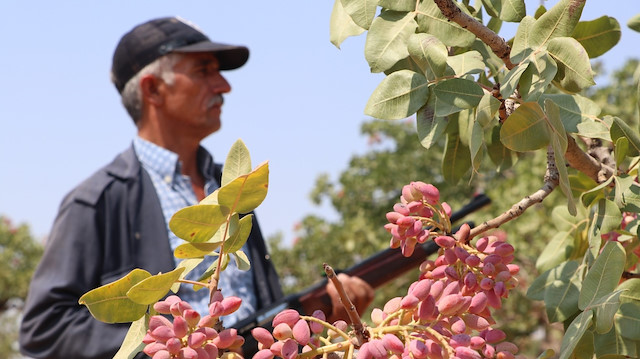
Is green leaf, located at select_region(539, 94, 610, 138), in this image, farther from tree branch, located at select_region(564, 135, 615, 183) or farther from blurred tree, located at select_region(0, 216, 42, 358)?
blurred tree, located at select_region(0, 216, 42, 358)

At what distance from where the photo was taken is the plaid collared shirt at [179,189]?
238 centimetres

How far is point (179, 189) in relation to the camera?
2.64 m

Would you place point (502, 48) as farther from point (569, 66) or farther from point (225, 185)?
point (225, 185)

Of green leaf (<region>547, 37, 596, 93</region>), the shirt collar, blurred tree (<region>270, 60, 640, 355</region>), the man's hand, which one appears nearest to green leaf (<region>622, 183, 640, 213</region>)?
green leaf (<region>547, 37, 596, 93</region>)

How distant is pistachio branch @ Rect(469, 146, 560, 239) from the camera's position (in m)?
0.74

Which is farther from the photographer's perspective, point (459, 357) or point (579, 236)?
point (579, 236)

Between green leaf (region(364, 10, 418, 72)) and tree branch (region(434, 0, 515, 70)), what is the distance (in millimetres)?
51

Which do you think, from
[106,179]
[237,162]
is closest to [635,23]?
[237,162]

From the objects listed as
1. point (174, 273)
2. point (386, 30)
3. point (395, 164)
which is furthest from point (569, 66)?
point (395, 164)

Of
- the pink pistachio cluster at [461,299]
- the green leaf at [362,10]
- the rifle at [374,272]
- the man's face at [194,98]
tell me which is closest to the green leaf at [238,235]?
the pink pistachio cluster at [461,299]

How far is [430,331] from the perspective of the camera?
1.99 feet

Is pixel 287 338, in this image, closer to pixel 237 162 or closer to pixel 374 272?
pixel 237 162

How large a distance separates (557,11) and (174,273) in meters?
0.45

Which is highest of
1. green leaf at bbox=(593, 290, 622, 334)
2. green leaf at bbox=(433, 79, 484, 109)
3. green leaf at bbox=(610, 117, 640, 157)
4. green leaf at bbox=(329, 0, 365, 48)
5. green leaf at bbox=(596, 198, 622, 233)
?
green leaf at bbox=(329, 0, 365, 48)
